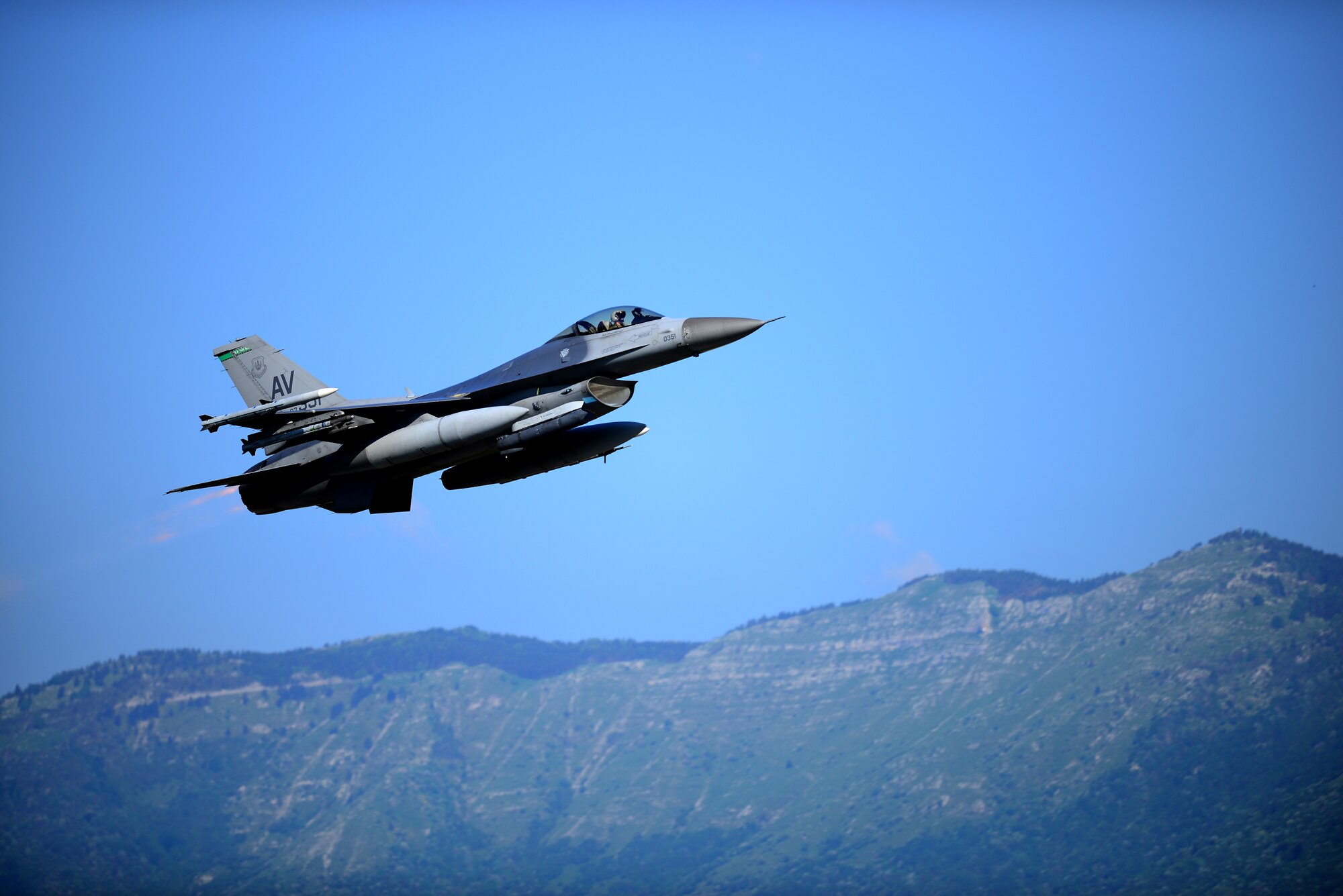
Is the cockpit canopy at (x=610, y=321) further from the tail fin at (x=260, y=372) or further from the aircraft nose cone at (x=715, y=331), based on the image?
the tail fin at (x=260, y=372)

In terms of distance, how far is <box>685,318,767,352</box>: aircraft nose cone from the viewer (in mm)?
38219

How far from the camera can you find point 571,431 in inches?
1623

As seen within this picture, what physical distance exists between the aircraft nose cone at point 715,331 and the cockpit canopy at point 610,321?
1.48 metres

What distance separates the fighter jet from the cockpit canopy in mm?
37

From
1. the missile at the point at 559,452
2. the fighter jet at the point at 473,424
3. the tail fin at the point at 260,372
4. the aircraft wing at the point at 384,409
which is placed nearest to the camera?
the fighter jet at the point at 473,424

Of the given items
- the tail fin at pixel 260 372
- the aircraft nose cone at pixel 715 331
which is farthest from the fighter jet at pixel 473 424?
the tail fin at pixel 260 372

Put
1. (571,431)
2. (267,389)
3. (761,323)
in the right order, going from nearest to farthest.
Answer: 1. (761,323)
2. (571,431)
3. (267,389)

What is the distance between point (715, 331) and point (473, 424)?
6858mm

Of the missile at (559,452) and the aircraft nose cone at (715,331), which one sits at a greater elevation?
the aircraft nose cone at (715,331)

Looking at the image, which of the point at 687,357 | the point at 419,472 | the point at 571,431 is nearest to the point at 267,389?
the point at 419,472

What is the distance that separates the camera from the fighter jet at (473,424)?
1503 inches

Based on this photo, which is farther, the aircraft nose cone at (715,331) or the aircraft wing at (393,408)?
the aircraft wing at (393,408)

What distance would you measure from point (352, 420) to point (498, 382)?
165 inches

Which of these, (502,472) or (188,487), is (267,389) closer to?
(188,487)
